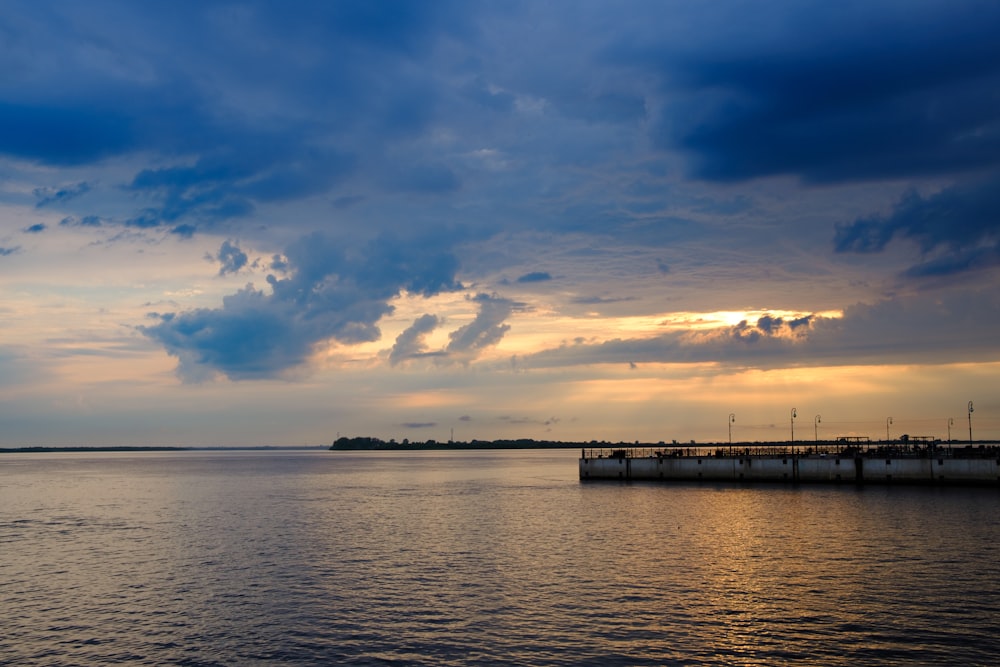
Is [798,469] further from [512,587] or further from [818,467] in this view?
[512,587]

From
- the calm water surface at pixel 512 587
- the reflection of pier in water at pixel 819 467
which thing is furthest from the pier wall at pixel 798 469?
the calm water surface at pixel 512 587

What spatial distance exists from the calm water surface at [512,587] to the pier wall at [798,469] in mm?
23510

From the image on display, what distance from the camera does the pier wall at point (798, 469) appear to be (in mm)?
107250

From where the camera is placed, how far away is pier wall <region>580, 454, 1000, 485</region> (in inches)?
4222

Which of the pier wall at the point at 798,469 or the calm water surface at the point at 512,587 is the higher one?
the pier wall at the point at 798,469

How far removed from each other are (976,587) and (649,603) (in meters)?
17.5

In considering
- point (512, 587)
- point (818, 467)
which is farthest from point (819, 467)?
point (512, 587)

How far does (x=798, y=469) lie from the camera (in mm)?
123625

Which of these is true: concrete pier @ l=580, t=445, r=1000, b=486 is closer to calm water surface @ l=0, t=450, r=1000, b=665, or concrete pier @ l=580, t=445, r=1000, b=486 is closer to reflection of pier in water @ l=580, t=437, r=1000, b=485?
reflection of pier in water @ l=580, t=437, r=1000, b=485

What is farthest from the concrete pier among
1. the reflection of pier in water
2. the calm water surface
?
the calm water surface

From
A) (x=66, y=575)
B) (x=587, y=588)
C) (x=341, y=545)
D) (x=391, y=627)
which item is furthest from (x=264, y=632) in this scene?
(x=341, y=545)

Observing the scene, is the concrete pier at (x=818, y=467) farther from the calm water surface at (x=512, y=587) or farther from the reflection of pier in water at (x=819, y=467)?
the calm water surface at (x=512, y=587)

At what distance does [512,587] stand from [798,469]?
92.8 metres

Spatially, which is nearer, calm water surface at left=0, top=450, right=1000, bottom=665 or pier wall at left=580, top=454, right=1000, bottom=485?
calm water surface at left=0, top=450, right=1000, bottom=665
